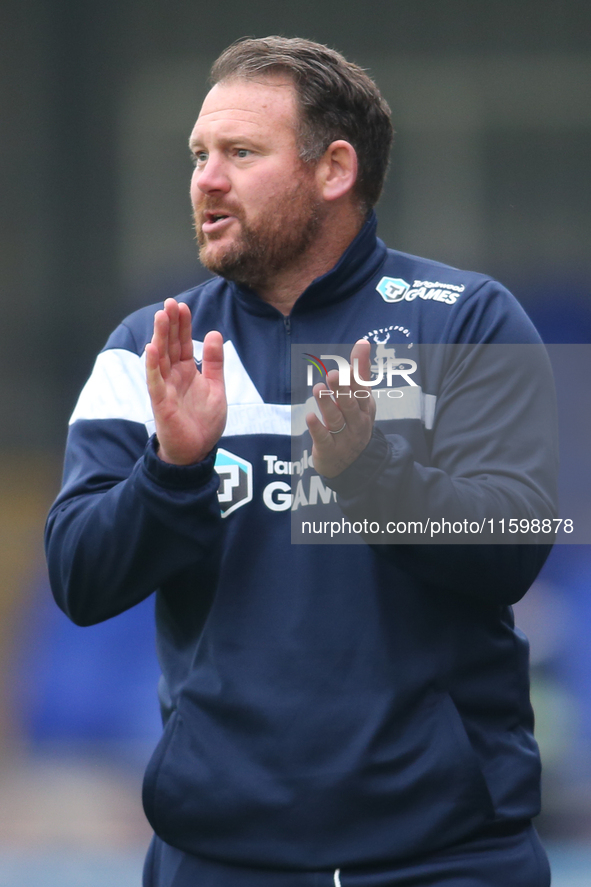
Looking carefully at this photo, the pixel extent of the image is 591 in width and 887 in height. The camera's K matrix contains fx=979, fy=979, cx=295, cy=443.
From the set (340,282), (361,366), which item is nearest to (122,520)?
(361,366)

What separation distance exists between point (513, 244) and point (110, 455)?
4.78ft

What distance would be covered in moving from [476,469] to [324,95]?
591mm

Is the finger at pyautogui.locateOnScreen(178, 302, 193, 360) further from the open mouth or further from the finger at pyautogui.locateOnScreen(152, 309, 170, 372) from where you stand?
the open mouth

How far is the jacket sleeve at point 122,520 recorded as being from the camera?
3.67ft

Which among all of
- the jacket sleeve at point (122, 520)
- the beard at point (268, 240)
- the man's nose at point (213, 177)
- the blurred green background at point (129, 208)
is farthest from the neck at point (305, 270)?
the blurred green background at point (129, 208)

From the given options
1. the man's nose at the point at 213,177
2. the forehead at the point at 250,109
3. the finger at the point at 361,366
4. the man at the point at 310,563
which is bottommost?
the man at the point at 310,563

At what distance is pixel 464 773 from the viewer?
1.14m

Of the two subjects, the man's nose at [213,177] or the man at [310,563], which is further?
the man's nose at [213,177]

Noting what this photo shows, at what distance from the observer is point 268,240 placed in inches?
51.8

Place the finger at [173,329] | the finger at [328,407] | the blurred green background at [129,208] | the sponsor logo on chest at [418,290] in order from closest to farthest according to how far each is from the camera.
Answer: the finger at [328,407]
the finger at [173,329]
the sponsor logo on chest at [418,290]
the blurred green background at [129,208]

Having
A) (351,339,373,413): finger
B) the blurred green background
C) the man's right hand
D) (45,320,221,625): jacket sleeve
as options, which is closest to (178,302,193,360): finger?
the man's right hand

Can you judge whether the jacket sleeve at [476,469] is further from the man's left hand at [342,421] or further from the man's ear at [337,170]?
the man's ear at [337,170]

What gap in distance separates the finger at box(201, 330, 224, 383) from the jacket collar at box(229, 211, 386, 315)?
0.18 metres

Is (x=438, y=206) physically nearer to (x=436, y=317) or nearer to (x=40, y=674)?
(x=436, y=317)
